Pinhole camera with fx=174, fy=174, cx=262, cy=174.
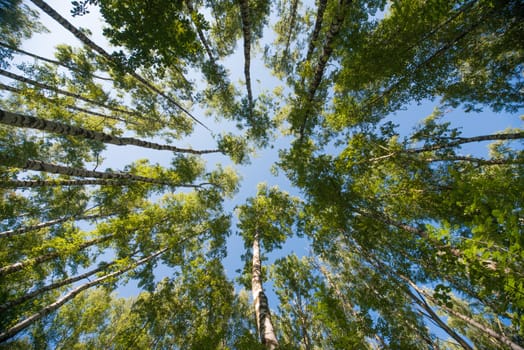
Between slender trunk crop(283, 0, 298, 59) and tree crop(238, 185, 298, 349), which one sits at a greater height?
slender trunk crop(283, 0, 298, 59)

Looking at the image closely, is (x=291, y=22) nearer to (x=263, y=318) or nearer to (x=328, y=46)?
(x=328, y=46)

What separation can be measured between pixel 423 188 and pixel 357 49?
4.53 metres

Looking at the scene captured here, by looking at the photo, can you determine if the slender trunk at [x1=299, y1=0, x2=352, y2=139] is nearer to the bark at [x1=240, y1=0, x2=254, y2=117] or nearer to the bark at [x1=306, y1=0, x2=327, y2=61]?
the bark at [x1=306, y1=0, x2=327, y2=61]

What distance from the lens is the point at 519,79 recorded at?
5363mm

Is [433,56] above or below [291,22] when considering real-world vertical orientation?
below

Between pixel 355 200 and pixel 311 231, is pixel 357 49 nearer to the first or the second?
pixel 355 200

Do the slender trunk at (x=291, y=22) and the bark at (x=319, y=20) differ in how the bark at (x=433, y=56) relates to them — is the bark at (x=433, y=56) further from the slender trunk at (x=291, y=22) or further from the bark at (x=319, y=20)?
the slender trunk at (x=291, y=22)

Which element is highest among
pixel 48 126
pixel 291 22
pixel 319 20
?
pixel 291 22

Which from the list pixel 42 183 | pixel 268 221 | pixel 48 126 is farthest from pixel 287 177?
pixel 42 183

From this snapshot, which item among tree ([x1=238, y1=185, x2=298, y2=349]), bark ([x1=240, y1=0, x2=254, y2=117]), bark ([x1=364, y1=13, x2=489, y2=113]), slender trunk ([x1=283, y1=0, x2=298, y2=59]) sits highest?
slender trunk ([x1=283, y1=0, x2=298, y2=59])

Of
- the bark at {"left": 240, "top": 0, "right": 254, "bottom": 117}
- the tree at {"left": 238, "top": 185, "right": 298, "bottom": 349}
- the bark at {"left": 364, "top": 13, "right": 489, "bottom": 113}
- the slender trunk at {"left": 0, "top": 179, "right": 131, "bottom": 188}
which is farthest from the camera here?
the tree at {"left": 238, "top": 185, "right": 298, "bottom": 349}

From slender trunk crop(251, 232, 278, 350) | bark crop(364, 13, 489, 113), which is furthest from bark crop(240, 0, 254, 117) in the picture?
slender trunk crop(251, 232, 278, 350)

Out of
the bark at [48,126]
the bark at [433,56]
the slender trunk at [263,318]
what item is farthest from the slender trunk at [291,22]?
the slender trunk at [263,318]

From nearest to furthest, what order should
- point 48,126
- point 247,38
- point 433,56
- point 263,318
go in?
point 48,126
point 263,318
point 433,56
point 247,38
